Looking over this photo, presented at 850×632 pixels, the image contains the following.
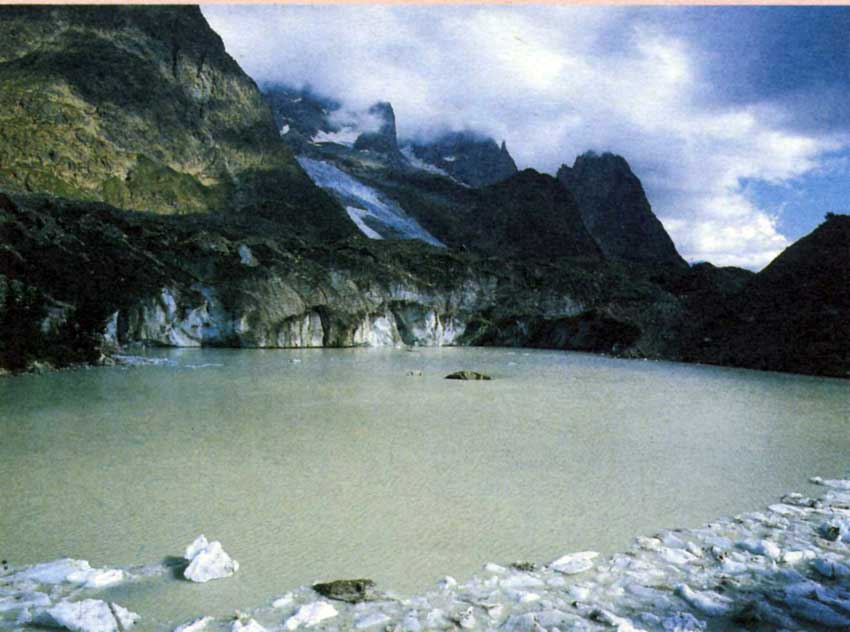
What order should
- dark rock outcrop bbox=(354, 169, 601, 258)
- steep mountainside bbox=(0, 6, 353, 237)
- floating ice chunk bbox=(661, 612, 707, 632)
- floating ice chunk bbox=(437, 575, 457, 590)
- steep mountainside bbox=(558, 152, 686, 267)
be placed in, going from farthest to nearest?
steep mountainside bbox=(558, 152, 686, 267) → dark rock outcrop bbox=(354, 169, 601, 258) → steep mountainside bbox=(0, 6, 353, 237) → floating ice chunk bbox=(437, 575, 457, 590) → floating ice chunk bbox=(661, 612, 707, 632)

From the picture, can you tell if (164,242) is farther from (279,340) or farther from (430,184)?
(430,184)

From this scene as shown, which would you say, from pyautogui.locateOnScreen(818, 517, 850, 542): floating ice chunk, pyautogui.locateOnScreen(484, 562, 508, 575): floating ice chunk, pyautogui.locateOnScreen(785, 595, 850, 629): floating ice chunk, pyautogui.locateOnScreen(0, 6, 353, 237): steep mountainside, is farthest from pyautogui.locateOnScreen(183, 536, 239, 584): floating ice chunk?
pyautogui.locateOnScreen(0, 6, 353, 237): steep mountainside

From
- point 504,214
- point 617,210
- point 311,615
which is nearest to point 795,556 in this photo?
point 311,615

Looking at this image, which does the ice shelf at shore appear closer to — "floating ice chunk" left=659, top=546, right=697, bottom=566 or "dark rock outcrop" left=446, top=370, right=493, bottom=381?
"floating ice chunk" left=659, top=546, right=697, bottom=566

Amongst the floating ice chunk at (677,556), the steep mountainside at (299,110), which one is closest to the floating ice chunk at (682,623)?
the floating ice chunk at (677,556)

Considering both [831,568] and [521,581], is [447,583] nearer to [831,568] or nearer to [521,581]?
[521,581]

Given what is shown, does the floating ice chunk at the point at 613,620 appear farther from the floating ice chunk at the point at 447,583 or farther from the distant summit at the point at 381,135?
the distant summit at the point at 381,135

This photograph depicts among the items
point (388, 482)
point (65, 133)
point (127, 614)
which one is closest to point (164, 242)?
point (65, 133)
